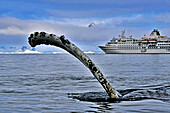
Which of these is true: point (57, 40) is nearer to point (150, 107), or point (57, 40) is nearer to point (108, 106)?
point (108, 106)

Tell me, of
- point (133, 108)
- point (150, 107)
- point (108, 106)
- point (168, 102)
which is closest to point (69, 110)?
point (108, 106)

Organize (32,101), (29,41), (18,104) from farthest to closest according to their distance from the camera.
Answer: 1. (32,101)
2. (18,104)
3. (29,41)

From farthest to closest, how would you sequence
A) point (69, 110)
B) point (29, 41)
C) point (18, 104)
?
point (18, 104)
point (69, 110)
point (29, 41)

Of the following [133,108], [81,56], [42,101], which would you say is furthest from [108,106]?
[42,101]

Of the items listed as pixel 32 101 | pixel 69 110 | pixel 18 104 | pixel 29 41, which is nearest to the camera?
pixel 29 41

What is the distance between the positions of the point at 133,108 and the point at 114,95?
140 cm

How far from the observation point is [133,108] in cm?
1006

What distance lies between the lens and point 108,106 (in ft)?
33.8

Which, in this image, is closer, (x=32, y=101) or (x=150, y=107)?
(x=150, y=107)

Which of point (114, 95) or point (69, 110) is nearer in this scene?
point (69, 110)

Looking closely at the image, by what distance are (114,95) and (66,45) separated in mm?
2870

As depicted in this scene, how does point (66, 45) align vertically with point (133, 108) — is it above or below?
above

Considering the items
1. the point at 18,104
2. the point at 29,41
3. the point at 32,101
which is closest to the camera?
the point at 29,41

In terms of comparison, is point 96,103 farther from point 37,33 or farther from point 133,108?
point 37,33
